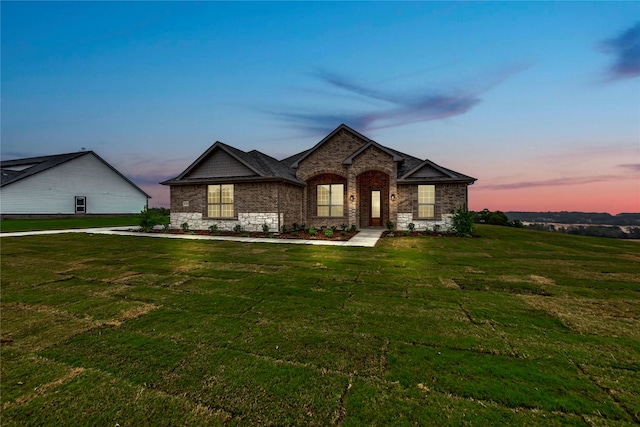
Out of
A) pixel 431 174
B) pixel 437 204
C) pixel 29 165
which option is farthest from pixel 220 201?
pixel 29 165


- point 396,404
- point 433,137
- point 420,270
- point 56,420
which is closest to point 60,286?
point 56,420

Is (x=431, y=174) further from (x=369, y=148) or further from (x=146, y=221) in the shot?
(x=146, y=221)

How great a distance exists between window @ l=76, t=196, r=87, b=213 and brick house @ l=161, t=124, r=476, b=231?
22957 mm

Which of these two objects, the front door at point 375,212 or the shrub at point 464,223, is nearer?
the shrub at point 464,223

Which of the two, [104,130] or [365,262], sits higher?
[104,130]

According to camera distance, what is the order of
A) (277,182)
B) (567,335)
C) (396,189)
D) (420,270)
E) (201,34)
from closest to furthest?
(567,335) → (420,270) → (277,182) → (396,189) → (201,34)

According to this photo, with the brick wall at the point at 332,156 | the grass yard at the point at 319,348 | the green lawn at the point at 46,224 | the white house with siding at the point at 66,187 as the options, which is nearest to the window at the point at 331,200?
the brick wall at the point at 332,156

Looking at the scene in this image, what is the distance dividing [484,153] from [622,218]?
27210 millimetres

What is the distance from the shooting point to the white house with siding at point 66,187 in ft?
88.9

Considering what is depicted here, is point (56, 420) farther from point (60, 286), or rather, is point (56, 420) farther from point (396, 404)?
point (60, 286)

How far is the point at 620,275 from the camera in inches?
260

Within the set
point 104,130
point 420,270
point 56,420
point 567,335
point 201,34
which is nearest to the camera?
point 56,420

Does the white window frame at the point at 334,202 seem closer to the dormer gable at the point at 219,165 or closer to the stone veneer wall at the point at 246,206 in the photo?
the stone veneer wall at the point at 246,206

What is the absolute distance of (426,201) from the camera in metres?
16.7
